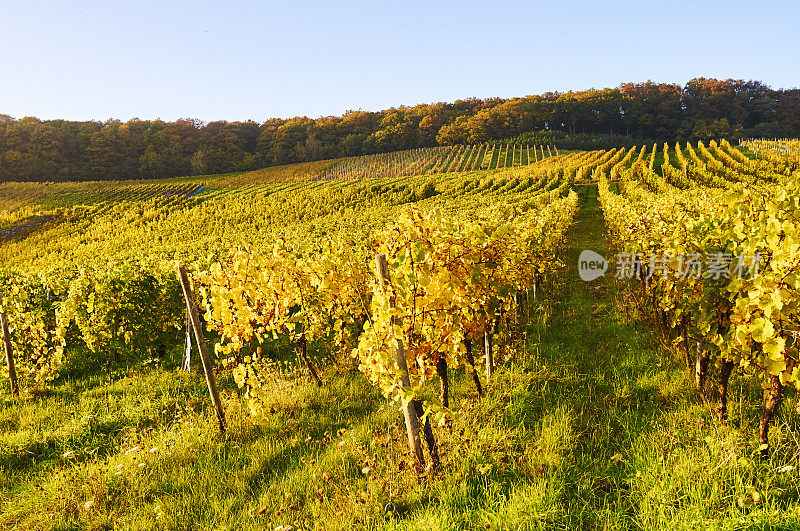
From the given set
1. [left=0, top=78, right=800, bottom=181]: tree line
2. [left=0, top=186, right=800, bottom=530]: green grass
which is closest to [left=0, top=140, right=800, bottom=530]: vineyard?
[left=0, top=186, right=800, bottom=530]: green grass

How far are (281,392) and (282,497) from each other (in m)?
2.22

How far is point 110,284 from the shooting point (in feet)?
25.7

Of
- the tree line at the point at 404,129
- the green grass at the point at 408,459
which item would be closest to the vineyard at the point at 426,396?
the green grass at the point at 408,459

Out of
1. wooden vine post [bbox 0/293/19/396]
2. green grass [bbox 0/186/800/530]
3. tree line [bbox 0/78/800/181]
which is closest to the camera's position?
green grass [bbox 0/186/800/530]

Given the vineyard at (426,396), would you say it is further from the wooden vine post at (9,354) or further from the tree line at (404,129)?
the tree line at (404,129)

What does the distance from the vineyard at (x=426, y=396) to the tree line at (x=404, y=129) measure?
84.3 m

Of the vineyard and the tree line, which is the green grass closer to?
the vineyard

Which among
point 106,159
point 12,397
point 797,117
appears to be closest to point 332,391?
point 12,397

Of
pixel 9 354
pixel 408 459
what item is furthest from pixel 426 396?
pixel 9 354

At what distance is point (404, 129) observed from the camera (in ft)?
321

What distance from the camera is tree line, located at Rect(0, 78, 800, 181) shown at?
74.9m

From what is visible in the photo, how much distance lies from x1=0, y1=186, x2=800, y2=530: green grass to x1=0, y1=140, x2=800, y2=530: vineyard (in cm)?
2

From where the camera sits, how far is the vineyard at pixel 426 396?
3.21 m

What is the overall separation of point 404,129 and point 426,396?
327 ft
